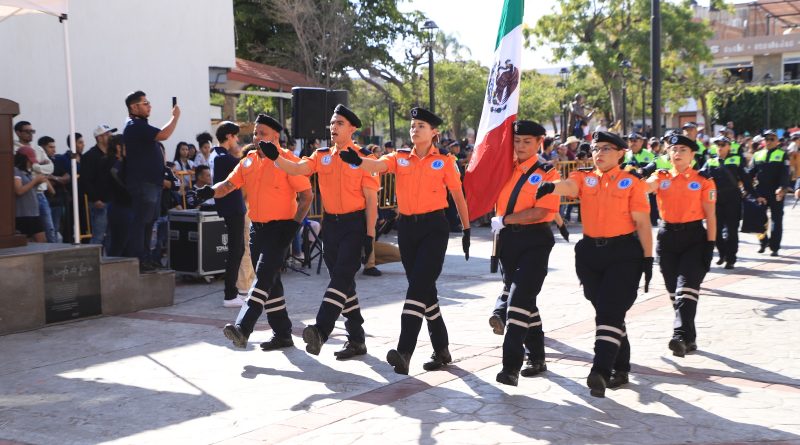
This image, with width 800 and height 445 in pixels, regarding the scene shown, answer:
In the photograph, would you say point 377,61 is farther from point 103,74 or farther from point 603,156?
point 603,156

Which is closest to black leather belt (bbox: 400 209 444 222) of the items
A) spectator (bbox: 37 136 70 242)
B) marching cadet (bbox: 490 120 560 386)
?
marching cadet (bbox: 490 120 560 386)

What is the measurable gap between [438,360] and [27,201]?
245 inches

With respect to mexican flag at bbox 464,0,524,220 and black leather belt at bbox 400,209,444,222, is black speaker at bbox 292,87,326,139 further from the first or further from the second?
black leather belt at bbox 400,209,444,222

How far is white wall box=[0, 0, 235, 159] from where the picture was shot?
16.0 metres

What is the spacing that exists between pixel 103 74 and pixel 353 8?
45.6ft

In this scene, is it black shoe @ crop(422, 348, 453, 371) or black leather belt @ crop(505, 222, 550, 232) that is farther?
black shoe @ crop(422, 348, 453, 371)

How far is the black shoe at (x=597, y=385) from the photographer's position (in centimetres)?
600

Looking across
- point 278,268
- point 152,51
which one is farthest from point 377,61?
point 278,268

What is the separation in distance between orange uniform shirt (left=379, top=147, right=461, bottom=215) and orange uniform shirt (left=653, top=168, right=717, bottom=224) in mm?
2142

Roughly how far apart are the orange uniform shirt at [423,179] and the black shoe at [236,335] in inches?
64.5

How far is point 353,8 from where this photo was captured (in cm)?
3009

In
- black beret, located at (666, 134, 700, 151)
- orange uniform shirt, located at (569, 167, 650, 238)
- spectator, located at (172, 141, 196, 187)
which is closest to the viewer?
orange uniform shirt, located at (569, 167, 650, 238)

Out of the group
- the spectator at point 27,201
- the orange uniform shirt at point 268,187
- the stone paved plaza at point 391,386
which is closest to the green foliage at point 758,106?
the stone paved plaza at point 391,386

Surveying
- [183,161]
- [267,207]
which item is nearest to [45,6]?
[267,207]
